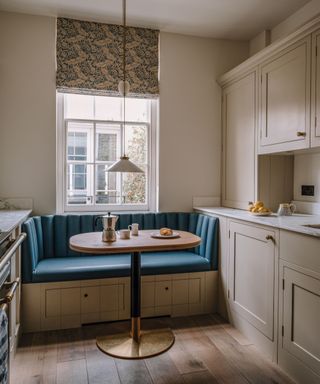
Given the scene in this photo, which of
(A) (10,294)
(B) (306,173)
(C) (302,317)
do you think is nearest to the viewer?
(A) (10,294)

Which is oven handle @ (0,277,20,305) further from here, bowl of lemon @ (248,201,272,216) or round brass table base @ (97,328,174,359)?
bowl of lemon @ (248,201,272,216)

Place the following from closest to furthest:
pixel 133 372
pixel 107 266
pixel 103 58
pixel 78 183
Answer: pixel 133 372
pixel 107 266
pixel 103 58
pixel 78 183

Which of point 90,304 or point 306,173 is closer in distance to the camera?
point 90,304

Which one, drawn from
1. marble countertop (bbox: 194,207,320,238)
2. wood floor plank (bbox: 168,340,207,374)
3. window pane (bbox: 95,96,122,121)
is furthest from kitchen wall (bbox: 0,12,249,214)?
wood floor plank (bbox: 168,340,207,374)

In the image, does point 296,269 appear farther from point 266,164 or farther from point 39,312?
point 39,312

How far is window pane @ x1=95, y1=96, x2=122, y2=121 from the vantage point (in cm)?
336

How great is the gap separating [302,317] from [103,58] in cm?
278

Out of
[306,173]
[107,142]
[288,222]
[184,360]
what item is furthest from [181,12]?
[184,360]

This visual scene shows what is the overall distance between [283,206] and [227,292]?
869 millimetres

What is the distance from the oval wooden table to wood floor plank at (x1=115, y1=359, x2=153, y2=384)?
Result: 39 millimetres

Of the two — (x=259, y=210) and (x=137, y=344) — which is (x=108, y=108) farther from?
(x=137, y=344)

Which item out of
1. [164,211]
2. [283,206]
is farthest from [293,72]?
[164,211]

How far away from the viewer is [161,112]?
343 centimetres

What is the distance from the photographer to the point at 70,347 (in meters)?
2.38
